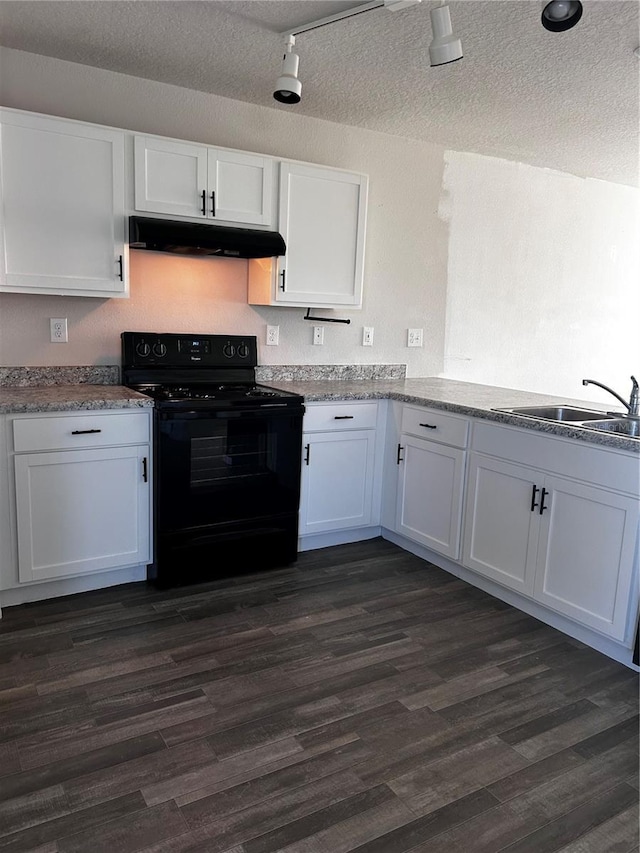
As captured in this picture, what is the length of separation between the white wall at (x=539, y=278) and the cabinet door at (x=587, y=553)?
1.96 meters

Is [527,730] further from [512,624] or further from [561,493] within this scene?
[561,493]

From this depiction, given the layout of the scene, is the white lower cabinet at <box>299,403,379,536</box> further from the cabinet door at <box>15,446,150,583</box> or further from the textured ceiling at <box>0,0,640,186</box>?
the textured ceiling at <box>0,0,640,186</box>

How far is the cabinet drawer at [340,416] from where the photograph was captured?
3213mm

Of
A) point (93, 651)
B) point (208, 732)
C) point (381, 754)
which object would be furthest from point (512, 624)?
point (93, 651)

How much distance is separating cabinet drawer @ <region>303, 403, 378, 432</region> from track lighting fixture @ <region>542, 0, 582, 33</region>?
183cm

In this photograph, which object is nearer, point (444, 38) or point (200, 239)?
point (444, 38)

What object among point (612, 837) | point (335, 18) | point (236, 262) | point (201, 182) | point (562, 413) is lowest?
point (612, 837)

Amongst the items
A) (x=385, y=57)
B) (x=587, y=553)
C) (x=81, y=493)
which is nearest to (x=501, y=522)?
(x=587, y=553)

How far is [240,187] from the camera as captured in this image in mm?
3100

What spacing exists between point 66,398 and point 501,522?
1939 mm

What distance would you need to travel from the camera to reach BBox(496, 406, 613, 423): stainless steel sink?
2945 mm

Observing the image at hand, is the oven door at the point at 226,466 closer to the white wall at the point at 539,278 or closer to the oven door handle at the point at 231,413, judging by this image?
the oven door handle at the point at 231,413

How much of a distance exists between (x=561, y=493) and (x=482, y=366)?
212cm

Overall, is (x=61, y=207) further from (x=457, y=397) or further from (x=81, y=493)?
(x=457, y=397)
